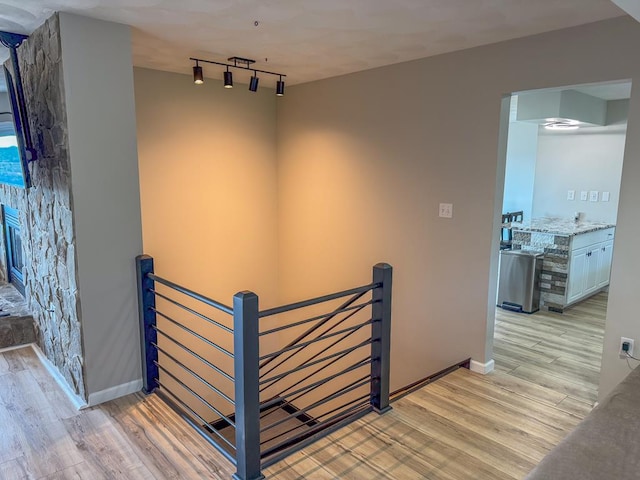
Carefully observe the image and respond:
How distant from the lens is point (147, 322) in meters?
2.96

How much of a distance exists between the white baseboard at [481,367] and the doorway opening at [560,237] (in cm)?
15

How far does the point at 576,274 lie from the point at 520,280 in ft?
2.06

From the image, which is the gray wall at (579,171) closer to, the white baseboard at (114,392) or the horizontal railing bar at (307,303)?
the horizontal railing bar at (307,303)

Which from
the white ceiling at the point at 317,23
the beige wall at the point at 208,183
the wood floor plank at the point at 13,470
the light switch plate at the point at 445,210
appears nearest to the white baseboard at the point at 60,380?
the wood floor plank at the point at 13,470

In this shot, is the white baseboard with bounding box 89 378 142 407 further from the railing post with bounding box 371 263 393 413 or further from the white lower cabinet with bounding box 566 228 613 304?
the white lower cabinet with bounding box 566 228 613 304

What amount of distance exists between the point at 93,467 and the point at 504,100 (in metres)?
3.33

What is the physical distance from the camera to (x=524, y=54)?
2.96 m

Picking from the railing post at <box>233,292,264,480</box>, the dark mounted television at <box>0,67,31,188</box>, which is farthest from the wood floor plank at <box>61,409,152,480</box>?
the dark mounted television at <box>0,67,31,188</box>

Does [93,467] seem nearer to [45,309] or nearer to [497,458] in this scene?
[45,309]

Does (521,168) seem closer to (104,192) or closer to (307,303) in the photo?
(307,303)

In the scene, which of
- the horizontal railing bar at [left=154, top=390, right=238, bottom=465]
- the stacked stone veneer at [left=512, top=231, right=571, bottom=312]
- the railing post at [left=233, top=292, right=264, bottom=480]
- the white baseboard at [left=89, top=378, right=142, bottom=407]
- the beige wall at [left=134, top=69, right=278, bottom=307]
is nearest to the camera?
the railing post at [left=233, top=292, right=264, bottom=480]

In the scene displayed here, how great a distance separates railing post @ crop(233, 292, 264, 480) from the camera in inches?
79.7

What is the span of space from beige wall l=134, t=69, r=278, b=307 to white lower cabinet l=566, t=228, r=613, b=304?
3.32 metres

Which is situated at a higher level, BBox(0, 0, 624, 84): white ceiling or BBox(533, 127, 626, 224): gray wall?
BBox(0, 0, 624, 84): white ceiling
